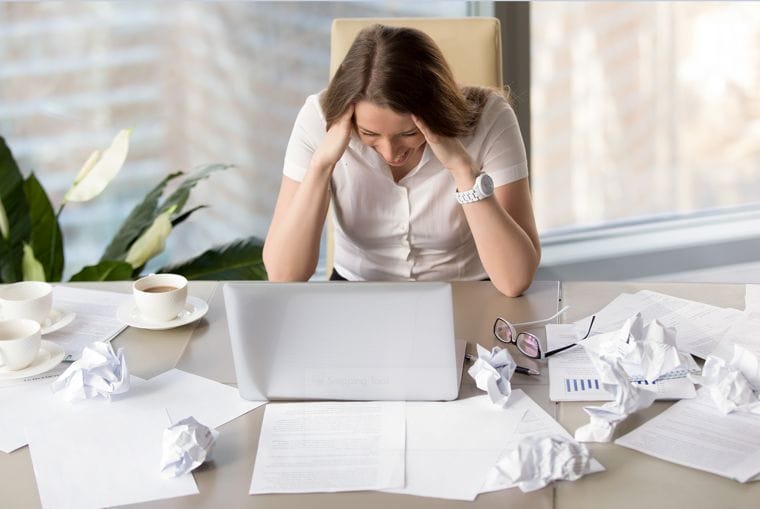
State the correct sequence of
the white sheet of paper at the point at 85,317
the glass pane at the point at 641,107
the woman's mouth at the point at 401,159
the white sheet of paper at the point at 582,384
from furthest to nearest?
the glass pane at the point at 641,107, the woman's mouth at the point at 401,159, the white sheet of paper at the point at 85,317, the white sheet of paper at the point at 582,384

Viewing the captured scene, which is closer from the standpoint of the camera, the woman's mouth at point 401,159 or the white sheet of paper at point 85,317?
the white sheet of paper at point 85,317

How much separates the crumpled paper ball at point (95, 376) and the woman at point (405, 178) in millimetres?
589

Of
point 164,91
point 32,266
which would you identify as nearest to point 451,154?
point 32,266

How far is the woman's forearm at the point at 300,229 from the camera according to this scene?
6.32 ft

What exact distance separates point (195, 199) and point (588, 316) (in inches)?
63.3

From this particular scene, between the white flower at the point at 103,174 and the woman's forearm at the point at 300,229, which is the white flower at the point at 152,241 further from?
the woman's forearm at the point at 300,229

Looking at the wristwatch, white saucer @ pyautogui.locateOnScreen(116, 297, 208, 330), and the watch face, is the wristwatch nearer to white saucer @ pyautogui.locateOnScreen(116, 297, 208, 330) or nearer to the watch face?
the watch face

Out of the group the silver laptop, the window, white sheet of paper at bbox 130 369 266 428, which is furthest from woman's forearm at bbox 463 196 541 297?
the window

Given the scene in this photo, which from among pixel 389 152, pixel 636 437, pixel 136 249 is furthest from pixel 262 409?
pixel 136 249

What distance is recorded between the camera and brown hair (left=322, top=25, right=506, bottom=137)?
1.76 m

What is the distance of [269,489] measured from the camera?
45.6 inches

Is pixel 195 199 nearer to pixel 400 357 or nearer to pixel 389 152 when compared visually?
pixel 389 152

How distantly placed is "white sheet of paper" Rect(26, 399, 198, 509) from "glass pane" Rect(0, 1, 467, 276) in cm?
164

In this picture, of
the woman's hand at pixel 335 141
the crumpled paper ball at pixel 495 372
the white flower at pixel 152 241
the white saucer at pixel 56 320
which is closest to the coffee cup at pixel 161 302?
the white saucer at pixel 56 320
